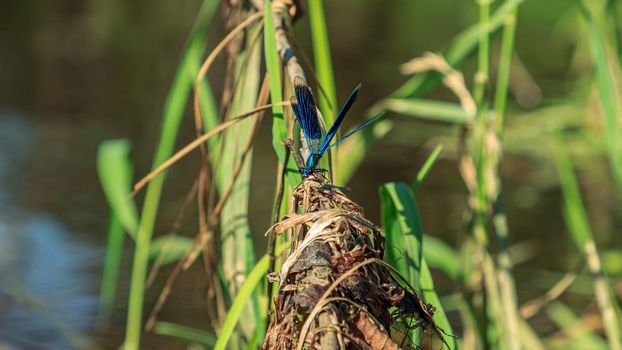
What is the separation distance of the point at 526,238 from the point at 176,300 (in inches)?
47.2

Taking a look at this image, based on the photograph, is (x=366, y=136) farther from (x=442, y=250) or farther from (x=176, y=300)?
(x=176, y=300)

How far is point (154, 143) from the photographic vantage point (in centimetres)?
359

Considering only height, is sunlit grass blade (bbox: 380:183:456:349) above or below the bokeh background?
below

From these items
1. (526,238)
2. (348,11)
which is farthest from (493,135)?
(348,11)

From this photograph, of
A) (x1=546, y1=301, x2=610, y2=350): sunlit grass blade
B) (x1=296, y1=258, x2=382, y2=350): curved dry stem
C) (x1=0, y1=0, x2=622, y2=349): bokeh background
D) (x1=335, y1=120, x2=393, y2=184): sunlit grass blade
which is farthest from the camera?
(x1=0, y1=0, x2=622, y2=349): bokeh background

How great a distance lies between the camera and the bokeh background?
8.09 feet

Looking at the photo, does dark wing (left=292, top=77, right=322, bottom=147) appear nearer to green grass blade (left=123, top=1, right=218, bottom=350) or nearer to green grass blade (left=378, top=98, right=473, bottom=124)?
green grass blade (left=123, top=1, right=218, bottom=350)

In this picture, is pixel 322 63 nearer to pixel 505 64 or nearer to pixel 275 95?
pixel 275 95

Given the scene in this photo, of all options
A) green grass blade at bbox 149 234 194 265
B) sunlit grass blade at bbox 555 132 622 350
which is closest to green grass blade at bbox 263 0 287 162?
green grass blade at bbox 149 234 194 265

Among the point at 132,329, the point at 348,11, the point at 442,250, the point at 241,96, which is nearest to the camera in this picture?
the point at 241,96

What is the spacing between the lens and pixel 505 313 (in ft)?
4.46

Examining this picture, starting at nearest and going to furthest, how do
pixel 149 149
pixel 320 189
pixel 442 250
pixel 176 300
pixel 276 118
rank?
pixel 320 189 → pixel 276 118 → pixel 442 250 → pixel 176 300 → pixel 149 149

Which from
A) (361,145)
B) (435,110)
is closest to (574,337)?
(435,110)

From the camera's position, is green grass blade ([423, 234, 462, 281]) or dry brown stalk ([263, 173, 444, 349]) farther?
green grass blade ([423, 234, 462, 281])
